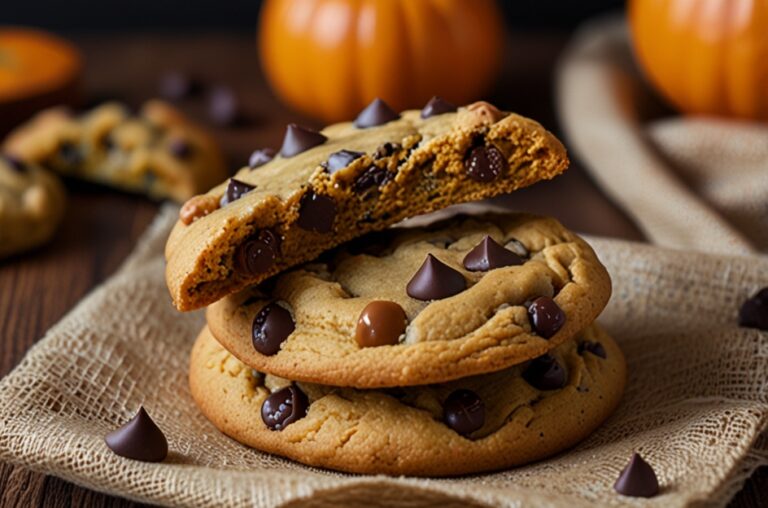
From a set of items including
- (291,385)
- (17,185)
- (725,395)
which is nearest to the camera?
(291,385)

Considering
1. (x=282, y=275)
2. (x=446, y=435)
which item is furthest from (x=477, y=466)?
(x=282, y=275)

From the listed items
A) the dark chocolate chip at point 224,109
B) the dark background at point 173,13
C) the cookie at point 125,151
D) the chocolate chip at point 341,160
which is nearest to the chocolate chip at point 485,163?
the chocolate chip at point 341,160

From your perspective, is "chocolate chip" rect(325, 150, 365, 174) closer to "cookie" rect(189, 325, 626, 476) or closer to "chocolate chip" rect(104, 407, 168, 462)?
"cookie" rect(189, 325, 626, 476)

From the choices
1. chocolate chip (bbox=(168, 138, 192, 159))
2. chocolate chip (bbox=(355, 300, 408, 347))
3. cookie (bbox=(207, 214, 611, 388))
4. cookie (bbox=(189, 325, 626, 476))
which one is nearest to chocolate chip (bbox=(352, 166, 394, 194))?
cookie (bbox=(207, 214, 611, 388))

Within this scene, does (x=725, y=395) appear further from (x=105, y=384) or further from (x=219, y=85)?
(x=219, y=85)

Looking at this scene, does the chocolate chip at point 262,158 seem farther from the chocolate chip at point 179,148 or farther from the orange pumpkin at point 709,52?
the orange pumpkin at point 709,52

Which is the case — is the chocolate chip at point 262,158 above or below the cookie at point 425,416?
above
